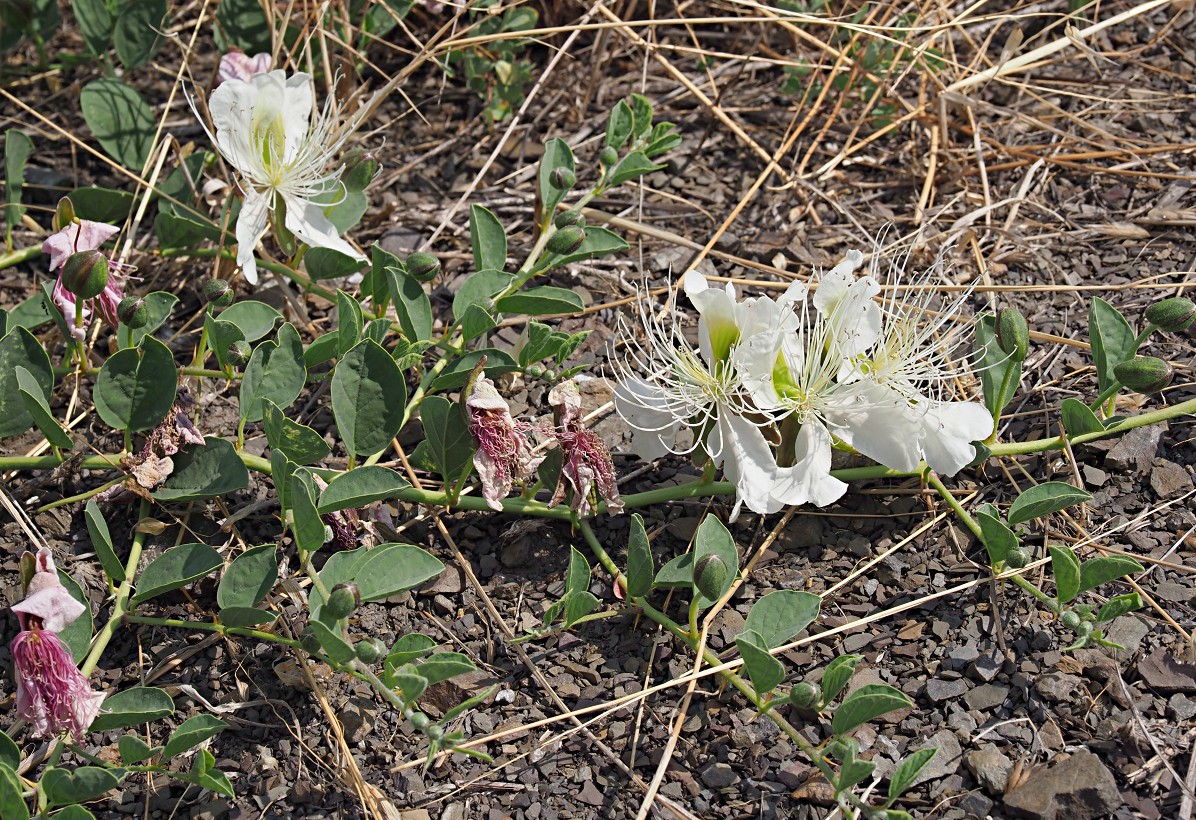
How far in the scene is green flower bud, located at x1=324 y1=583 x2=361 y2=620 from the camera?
168 cm

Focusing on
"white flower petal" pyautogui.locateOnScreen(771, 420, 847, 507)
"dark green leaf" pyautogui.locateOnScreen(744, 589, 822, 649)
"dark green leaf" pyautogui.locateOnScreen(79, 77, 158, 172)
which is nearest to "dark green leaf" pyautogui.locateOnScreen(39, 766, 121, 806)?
"dark green leaf" pyautogui.locateOnScreen(744, 589, 822, 649)

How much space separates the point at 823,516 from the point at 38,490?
154cm

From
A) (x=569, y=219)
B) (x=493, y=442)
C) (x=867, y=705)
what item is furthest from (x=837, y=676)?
(x=569, y=219)

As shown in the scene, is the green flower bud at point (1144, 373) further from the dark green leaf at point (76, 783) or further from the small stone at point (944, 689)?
the dark green leaf at point (76, 783)

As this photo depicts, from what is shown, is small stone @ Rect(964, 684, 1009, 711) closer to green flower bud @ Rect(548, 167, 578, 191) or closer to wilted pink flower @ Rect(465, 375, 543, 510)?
wilted pink flower @ Rect(465, 375, 543, 510)

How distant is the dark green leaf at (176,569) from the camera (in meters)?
1.88

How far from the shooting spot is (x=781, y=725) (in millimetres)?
1777

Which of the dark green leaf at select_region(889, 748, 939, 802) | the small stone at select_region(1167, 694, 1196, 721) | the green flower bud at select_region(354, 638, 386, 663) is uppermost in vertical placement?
the green flower bud at select_region(354, 638, 386, 663)

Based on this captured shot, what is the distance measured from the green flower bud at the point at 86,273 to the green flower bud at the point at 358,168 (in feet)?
1.75

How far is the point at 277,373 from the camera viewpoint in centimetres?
212

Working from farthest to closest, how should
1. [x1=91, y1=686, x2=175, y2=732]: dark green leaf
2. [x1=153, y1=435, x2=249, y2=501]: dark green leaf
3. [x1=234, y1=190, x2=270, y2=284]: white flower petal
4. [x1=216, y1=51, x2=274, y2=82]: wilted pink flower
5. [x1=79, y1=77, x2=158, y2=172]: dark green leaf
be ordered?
[x1=79, y1=77, x2=158, y2=172]: dark green leaf, [x1=216, y1=51, x2=274, y2=82]: wilted pink flower, [x1=234, y1=190, x2=270, y2=284]: white flower petal, [x1=153, y1=435, x2=249, y2=501]: dark green leaf, [x1=91, y1=686, x2=175, y2=732]: dark green leaf

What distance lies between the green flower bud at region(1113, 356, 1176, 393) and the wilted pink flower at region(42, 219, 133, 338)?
1850mm

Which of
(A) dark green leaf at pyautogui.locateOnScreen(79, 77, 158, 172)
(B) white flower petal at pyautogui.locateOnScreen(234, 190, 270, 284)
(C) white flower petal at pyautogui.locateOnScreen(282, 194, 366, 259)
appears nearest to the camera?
(B) white flower petal at pyautogui.locateOnScreen(234, 190, 270, 284)

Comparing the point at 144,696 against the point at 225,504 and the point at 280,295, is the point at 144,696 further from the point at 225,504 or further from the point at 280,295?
the point at 280,295
